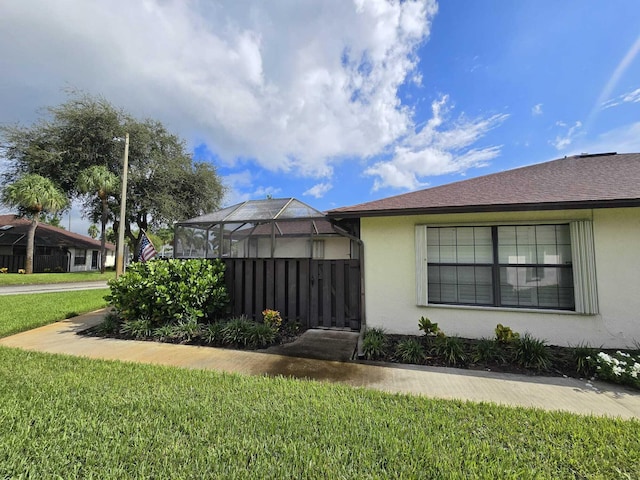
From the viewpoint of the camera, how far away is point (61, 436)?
2246 millimetres

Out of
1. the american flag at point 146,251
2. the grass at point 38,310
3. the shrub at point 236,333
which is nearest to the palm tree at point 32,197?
the grass at point 38,310

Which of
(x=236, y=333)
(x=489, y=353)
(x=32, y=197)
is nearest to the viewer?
(x=489, y=353)

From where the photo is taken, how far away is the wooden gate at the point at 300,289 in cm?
603

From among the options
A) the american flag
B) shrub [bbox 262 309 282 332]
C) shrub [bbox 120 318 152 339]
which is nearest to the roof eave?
shrub [bbox 262 309 282 332]

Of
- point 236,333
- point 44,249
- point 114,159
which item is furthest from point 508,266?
point 44,249

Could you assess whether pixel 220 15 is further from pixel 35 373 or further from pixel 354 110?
pixel 35 373

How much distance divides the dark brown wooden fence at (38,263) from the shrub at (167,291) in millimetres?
26593

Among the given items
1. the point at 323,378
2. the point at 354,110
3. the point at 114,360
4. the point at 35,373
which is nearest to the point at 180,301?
the point at 114,360

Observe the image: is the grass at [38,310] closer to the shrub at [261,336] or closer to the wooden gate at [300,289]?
the wooden gate at [300,289]

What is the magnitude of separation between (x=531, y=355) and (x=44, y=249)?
1387 inches

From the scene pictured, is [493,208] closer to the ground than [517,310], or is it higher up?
higher up

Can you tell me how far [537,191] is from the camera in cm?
500

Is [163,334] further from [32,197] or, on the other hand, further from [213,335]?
[32,197]

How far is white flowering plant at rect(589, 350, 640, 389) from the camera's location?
131 inches
